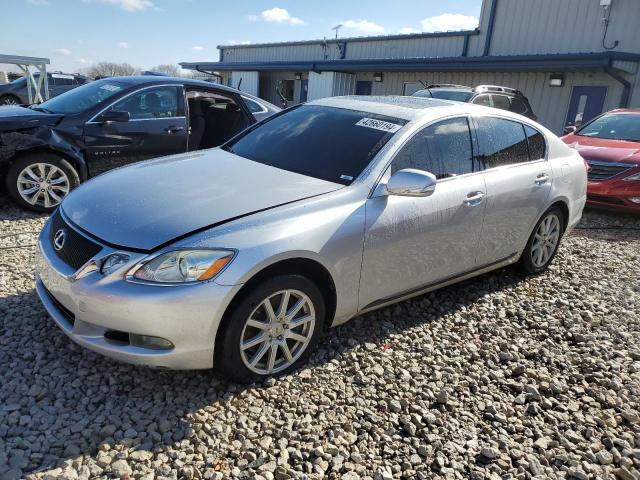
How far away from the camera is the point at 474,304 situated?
4.11 metres

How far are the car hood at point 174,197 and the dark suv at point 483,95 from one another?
22.9ft

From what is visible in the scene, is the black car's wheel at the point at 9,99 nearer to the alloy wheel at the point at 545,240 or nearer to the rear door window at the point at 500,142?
the rear door window at the point at 500,142

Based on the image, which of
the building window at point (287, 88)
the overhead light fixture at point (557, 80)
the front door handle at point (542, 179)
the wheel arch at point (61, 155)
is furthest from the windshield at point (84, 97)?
the building window at point (287, 88)

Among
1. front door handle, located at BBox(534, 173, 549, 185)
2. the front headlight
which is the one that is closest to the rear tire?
the front headlight

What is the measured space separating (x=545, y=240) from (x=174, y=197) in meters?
3.49

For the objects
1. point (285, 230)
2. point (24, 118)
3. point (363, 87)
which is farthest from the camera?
point (363, 87)

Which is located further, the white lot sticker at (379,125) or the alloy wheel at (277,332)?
the white lot sticker at (379,125)

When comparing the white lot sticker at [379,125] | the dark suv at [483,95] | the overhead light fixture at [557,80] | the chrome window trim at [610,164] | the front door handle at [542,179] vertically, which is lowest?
the chrome window trim at [610,164]

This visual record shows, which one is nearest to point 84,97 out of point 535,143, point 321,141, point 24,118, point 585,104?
point 24,118

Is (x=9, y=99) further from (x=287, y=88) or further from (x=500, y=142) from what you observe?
(x=500, y=142)

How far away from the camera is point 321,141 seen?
355 cm

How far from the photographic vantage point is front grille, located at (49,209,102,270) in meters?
2.58

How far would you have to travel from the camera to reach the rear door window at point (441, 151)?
332 centimetres

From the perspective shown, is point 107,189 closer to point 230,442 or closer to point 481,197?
point 230,442
